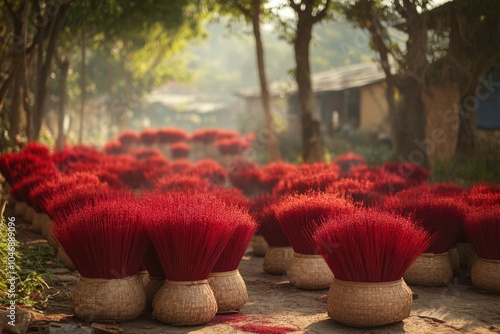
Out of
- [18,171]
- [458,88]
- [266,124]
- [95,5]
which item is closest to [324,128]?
[266,124]

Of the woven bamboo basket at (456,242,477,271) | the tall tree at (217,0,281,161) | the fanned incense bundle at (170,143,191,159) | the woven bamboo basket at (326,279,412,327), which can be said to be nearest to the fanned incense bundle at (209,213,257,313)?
the woven bamboo basket at (326,279,412,327)

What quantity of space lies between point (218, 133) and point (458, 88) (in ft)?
34.0

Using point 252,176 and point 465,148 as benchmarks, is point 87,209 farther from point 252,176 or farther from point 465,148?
point 465,148

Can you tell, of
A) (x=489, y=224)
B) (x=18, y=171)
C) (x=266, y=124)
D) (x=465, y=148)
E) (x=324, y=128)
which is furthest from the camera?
(x=324, y=128)

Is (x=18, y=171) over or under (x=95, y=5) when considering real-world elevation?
under

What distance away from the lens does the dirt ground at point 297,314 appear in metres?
4.75

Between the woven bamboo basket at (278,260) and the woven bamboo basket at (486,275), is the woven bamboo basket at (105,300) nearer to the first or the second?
the woven bamboo basket at (278,260)

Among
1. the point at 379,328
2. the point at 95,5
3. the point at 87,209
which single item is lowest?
the point at 379,328

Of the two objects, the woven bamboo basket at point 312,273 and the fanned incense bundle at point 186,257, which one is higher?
the fanned incense bundle at point 186,257

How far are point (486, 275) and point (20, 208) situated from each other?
766cm

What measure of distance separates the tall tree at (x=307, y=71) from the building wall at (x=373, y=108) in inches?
336

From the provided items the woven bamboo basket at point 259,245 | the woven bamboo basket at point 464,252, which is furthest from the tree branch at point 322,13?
the woven bamboo basket at point 464,252

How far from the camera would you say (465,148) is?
13.2m

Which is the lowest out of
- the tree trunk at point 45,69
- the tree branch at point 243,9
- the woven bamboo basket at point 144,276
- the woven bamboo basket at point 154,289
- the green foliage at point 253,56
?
the woven bamboo basket at point 154,289
